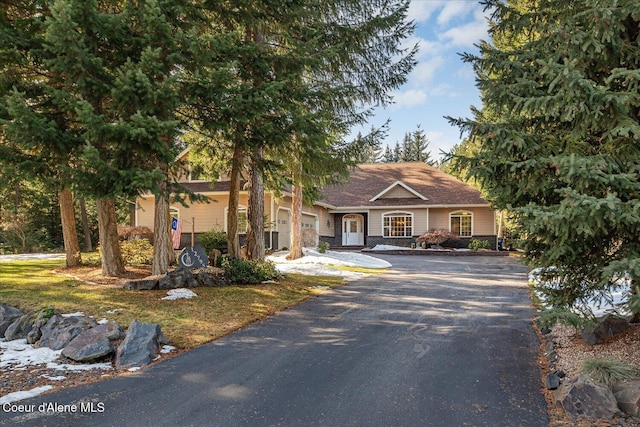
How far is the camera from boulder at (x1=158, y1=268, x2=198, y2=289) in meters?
9.11

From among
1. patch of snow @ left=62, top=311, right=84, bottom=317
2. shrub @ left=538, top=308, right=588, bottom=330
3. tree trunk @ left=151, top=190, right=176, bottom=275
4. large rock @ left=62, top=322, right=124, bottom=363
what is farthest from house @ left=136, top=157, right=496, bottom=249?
shrub @ left=538, top=308, right=588, bottom=330

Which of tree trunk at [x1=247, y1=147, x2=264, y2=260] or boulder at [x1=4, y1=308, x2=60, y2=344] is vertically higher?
tree trunk at [x1=247, y1=147, x2=264, y2=260]

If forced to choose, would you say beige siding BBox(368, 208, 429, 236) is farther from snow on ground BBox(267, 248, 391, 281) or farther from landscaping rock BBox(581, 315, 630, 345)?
landscaping rock BBox(581, 315, 630, 345)

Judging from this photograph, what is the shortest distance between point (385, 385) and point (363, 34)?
364 inches

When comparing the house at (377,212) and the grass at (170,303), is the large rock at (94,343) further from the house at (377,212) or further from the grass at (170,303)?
the house at (377,212)

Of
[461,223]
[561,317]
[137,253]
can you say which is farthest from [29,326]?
[461,223]

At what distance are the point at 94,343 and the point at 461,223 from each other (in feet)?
76.5

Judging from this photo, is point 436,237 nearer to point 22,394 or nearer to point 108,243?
point 108,243

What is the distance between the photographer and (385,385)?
438 centimetres

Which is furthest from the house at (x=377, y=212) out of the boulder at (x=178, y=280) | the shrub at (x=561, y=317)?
the shrub at (x=561, y=317)

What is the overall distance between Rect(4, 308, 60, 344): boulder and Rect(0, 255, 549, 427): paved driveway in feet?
7.58

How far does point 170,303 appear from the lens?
7.85 m

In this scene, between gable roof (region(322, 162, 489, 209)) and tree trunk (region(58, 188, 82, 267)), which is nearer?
tree trunk (region(58, 188, 82, 267))

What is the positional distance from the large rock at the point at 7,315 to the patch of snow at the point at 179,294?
7.82 feet
